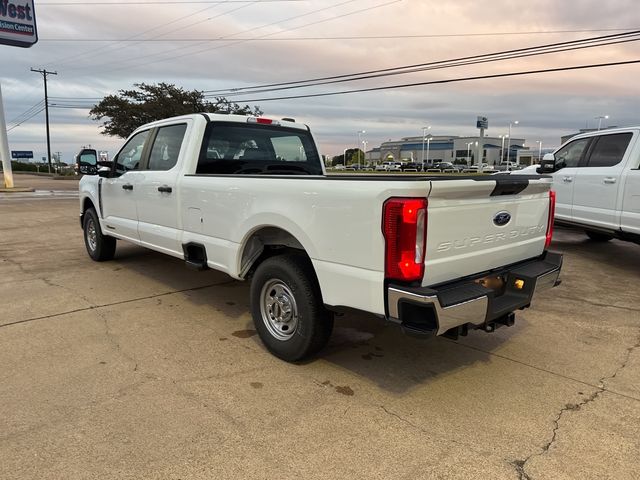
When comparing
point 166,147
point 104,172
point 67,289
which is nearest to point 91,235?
point 104,172

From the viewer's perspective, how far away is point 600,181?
24.2 ft

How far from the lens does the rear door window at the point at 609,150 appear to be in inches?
283

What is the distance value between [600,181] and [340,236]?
19.9ft

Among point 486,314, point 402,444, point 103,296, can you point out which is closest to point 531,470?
point 402,444

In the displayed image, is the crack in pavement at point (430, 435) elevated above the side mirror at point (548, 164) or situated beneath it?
situated beneath

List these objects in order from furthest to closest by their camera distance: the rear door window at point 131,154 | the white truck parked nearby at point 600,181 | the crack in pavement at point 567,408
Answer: the white truck parked nearby at point 600,181, the rear door window at point 131,154, the crack in pavement at point 567,408

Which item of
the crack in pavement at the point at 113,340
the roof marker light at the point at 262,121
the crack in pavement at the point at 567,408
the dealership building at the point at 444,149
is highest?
the dealership building at the point at 444,149

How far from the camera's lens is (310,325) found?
3.53m

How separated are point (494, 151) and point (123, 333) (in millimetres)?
154295

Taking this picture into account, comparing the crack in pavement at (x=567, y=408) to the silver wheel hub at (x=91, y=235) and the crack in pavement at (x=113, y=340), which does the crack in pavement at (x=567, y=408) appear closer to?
the crack in pavement at (x=113, y=340)

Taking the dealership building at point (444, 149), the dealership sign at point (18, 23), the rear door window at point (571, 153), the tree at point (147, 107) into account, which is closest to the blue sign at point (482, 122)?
the dealership building at point (444, 149)

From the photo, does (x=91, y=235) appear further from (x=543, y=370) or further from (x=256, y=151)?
(x=543, y=370)

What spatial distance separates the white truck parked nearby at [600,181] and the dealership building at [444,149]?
13690 centimetres

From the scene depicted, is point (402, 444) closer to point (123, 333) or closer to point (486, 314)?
point (486, 314)
